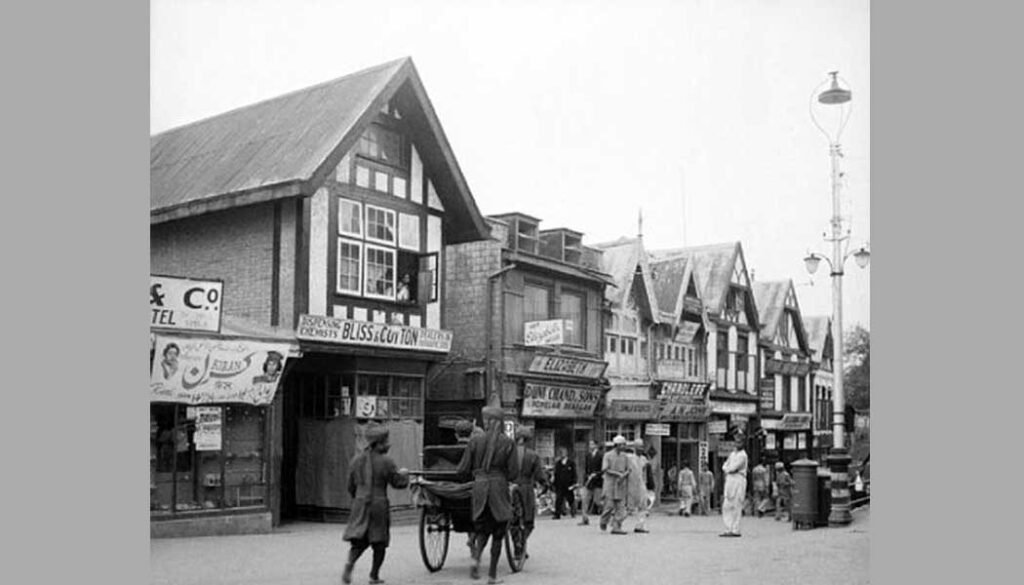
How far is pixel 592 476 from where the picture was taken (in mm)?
10961

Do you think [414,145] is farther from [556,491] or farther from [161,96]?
[556,491]

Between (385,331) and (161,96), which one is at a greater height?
(161,96)

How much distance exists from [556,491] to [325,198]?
345 cm

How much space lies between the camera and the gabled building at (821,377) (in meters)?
8.59

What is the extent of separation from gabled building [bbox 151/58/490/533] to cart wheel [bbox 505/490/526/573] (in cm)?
129

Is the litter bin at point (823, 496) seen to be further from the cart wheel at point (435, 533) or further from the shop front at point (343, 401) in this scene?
the shop front at point (343, 401)

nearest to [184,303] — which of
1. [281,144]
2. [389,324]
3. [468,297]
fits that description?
[281,144]

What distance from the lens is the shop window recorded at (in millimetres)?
10438

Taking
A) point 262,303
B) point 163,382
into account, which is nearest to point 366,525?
point 163,382

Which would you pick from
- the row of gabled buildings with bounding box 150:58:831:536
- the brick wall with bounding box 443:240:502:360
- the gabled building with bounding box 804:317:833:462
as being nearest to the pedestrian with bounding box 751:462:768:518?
the row of gabled buildings with bounding box 150:58:831:536

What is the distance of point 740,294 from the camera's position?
9.34 m

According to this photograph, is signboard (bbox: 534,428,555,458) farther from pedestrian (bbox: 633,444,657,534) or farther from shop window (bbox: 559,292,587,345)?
shop window (bbox: 559,292,587,345)

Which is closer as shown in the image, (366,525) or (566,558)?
(366,525)

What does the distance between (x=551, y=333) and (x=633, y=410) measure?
1062 mm
